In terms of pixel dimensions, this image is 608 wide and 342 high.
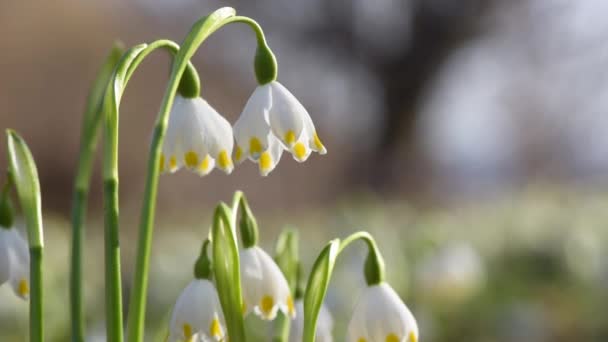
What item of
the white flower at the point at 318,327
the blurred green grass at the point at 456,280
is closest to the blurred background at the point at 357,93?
the blurred green grass at the point at 456,280

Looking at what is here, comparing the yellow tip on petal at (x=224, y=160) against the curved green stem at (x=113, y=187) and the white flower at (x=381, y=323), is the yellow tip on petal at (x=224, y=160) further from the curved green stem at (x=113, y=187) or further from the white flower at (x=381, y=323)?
the white flower at (x=381, y=323)

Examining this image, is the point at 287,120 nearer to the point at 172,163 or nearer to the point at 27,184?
the point at 172,163

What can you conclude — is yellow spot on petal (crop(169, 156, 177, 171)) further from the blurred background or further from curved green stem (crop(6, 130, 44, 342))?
the blurred background

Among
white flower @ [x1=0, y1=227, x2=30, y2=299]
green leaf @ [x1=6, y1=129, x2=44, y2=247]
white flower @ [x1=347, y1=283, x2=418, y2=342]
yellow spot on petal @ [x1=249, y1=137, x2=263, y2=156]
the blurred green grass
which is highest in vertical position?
yellow spot on petal @ [x1=249, y1=137, x2=263, y2=156]

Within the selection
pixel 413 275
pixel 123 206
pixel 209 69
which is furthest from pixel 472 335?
pixel 209 69

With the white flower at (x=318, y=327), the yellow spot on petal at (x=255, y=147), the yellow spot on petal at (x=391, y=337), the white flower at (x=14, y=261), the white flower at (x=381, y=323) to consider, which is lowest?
the white flower at (x=318, y=327)

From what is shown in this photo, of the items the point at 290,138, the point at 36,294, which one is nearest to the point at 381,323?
the point at 290,138

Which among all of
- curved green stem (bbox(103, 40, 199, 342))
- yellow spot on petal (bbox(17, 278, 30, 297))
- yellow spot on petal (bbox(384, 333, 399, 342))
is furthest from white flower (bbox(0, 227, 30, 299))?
yellow spot on petal (bbox(384, 333, 399, 342))
